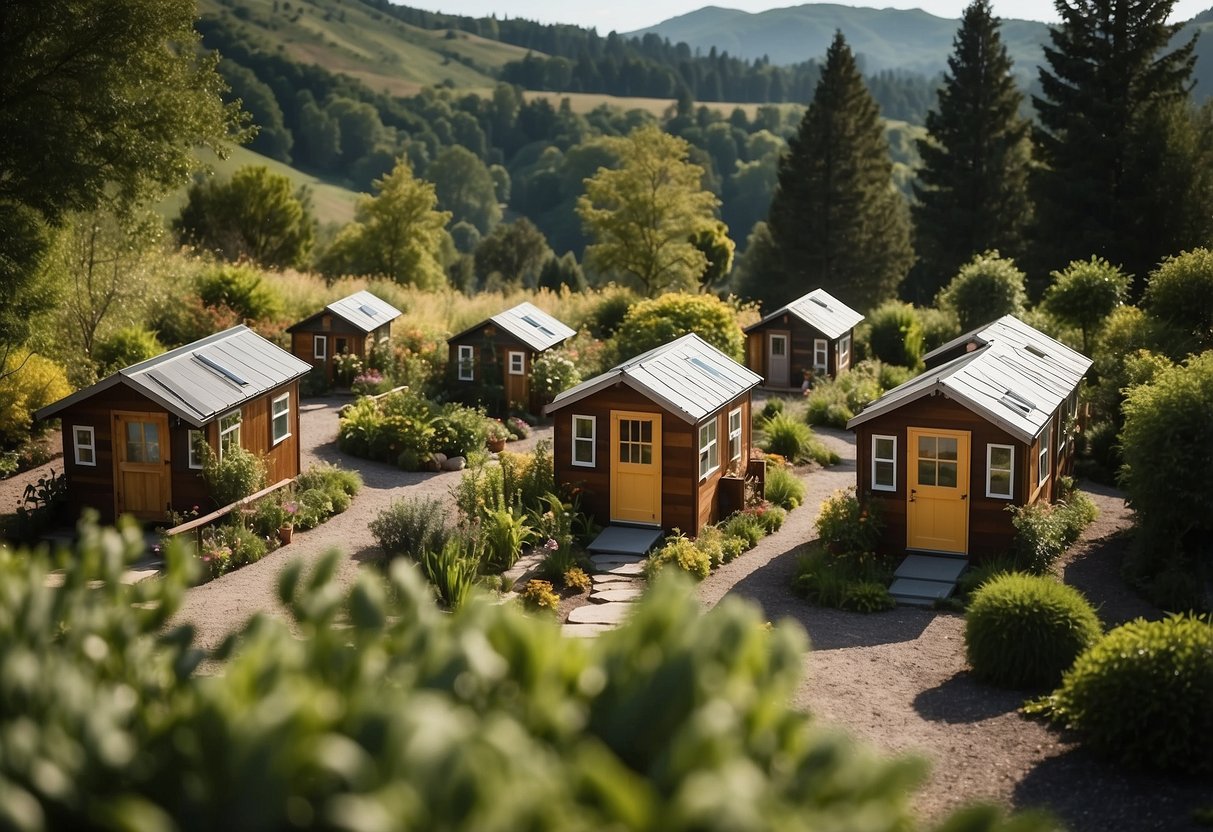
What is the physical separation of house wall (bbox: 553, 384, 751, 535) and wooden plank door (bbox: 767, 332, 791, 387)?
1297cm

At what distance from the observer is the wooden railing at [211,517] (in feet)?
57.0

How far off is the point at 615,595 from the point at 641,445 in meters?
3.25

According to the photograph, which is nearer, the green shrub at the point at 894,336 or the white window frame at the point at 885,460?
the white window frame at the point at 885,460

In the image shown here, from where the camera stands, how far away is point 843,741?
182 inches

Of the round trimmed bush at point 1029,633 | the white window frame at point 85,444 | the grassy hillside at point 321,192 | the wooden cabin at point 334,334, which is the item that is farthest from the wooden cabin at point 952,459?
the grassy hillside at point 321,192

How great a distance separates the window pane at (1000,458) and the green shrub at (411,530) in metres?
7.32

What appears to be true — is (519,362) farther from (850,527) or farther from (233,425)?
(850,527)

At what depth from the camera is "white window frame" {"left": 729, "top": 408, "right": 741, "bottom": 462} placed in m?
20.6

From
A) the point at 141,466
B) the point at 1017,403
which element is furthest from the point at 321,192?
the point at 1017,403

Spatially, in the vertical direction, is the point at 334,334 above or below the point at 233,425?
below

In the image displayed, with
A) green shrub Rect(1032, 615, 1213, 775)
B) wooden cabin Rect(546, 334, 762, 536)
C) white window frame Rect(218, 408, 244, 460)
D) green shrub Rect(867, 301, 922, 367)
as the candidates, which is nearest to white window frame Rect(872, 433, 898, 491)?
wooden cabin Rect(546, 334, 762, 536)

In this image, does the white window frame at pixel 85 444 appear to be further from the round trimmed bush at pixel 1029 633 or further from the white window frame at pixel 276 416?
the round trimmed bush at pixel 1029 633

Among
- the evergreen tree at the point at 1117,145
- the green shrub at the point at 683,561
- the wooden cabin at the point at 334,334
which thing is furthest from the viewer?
the evergreen tree at the point at 1117,145

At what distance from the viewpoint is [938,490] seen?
17.8 meters
